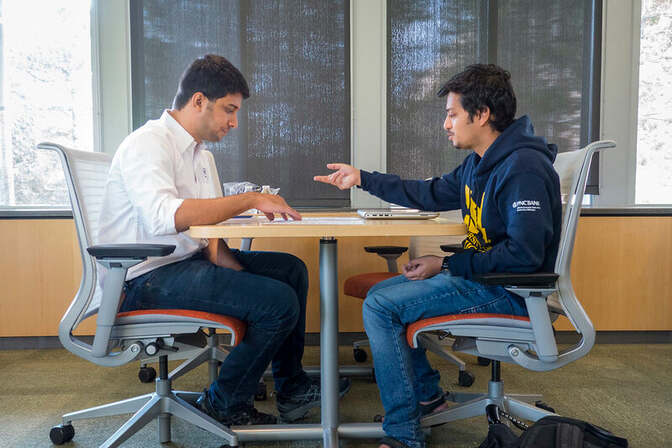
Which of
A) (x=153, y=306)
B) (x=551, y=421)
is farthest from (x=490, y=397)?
(x=153, y=306)

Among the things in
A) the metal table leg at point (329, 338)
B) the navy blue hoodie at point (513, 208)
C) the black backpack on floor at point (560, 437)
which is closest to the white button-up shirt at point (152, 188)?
the metal table leg at point (329, 338)

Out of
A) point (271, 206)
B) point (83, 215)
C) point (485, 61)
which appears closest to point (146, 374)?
point (83, 215)

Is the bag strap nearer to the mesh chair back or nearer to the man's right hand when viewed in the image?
the man's right hand

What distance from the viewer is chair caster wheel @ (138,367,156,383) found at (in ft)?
7.83

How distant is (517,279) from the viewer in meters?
1.30

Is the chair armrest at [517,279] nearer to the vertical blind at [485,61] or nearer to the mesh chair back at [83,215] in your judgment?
the mesh chair back at [83,215]

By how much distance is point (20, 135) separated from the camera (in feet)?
10.2

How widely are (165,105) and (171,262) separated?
1816 millimetres

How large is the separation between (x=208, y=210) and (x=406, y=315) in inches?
25.0

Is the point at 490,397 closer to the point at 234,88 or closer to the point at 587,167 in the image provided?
the point at 587,167

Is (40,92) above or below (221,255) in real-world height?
above

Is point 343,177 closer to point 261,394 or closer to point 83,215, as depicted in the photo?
point 83,215

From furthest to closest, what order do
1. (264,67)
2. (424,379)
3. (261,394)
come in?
(264,67), (261,394), (424,379)

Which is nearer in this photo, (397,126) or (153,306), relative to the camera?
(153,306)
